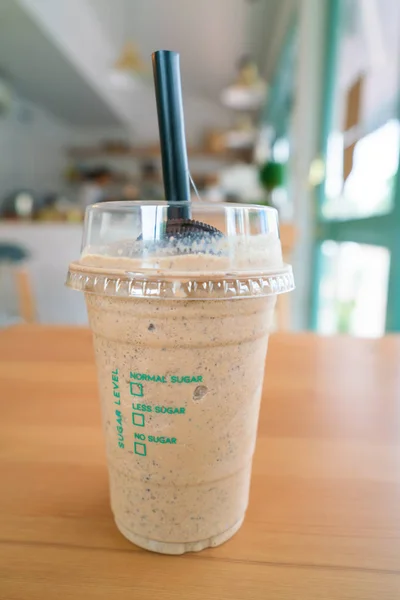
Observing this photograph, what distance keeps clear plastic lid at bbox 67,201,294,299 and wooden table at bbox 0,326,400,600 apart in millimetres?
203

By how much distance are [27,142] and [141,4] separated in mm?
1870

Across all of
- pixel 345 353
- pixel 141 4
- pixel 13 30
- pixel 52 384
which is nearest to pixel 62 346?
pixel 52 384

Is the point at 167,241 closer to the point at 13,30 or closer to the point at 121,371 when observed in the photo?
the point at 121,371

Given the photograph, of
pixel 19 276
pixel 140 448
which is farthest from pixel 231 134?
pixel 140 448

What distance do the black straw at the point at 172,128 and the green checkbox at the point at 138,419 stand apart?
0.51 feet

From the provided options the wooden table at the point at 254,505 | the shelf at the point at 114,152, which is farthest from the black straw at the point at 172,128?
the shelf at the point at 114,152

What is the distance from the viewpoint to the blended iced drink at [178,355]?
0.32 m

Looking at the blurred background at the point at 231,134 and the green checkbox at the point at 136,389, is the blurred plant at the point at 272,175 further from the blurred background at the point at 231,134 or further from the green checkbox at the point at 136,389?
the green checkbox at the point at 136,389

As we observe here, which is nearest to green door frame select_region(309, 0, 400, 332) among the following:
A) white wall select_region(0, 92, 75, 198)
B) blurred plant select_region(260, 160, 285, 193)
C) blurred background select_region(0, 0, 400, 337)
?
blurred background select_region(0, 0, 400, 337)

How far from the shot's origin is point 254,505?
15.9 inches

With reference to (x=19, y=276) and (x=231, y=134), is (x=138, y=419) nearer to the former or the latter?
(x=19, y=276)

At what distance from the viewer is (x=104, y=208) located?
1.16 feet

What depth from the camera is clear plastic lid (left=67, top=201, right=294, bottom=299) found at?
31 centimetres

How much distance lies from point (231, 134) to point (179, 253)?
5962 millimetres
